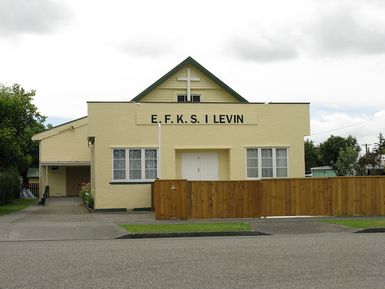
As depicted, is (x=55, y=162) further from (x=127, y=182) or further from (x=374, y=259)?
(x=374, y=259)

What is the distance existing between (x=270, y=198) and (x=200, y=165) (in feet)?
17.4

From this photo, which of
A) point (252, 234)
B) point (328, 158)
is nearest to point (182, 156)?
point (252, 234)

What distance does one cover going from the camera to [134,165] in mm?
24953

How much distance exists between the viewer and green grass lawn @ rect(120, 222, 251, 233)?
16609 mm

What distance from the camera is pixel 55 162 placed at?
4319cm

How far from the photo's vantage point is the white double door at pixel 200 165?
25594 millimetres

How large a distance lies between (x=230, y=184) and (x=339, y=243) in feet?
26.1

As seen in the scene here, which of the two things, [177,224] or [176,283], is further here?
[177,224]

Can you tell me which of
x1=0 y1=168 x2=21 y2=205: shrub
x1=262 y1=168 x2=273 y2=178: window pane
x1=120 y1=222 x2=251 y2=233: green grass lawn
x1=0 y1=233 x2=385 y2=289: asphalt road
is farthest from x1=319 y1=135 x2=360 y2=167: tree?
x1=0 y1=233 x2=385 y2=289: asphalt road

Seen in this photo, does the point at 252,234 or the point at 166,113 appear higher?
the point at 166,113

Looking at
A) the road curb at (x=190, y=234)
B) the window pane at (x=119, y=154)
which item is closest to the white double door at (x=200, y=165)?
the window pane at (x=119, y=154)

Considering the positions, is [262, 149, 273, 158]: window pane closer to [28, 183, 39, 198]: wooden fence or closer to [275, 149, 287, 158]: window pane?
[275, 149, 287, 158]: window pane

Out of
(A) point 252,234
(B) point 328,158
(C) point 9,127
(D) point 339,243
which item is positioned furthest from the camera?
(B) point 328,158

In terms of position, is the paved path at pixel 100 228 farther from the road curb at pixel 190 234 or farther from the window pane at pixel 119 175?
the window pane at pixel 119 175
